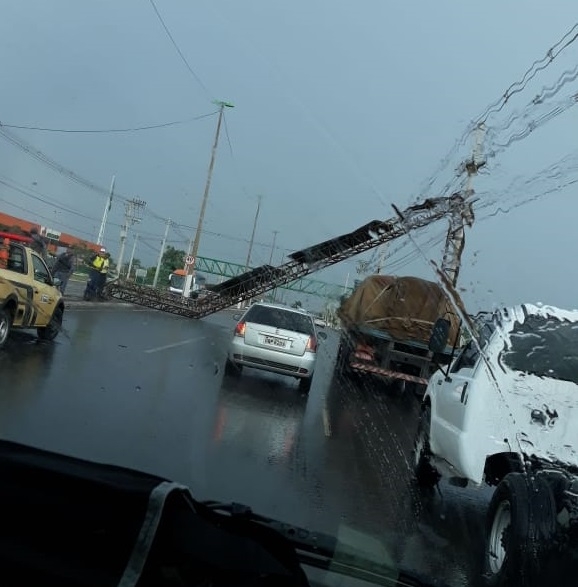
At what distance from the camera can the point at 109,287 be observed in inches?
1116

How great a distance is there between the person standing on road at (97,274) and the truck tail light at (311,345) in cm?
1351

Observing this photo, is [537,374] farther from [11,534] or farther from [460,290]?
[11,534]

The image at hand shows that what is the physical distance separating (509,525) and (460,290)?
3186 millimetres

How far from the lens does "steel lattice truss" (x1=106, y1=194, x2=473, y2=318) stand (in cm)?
892

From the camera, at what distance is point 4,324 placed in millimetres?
11688

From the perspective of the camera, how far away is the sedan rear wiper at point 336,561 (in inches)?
120

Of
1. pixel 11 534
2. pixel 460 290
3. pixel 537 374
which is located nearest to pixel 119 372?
pixel 460 290

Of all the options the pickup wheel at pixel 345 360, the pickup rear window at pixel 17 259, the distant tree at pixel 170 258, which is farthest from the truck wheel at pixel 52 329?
the distant tree at pixel 170 258

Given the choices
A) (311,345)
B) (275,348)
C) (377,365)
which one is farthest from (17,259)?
(377,365)

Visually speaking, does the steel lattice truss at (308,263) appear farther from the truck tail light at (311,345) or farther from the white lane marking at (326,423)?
the white lane marking at (326,423)

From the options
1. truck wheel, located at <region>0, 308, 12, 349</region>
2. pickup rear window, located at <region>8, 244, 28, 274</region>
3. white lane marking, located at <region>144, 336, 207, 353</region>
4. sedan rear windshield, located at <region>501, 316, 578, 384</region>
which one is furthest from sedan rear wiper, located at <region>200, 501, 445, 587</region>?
white lane marking, located at <region>144, 336, 207, 353</region>

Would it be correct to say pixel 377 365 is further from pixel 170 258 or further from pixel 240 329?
pixel 170 258

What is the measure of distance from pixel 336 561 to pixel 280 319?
11243 mm

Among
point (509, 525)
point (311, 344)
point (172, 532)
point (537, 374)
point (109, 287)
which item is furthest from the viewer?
point (109, 287)
